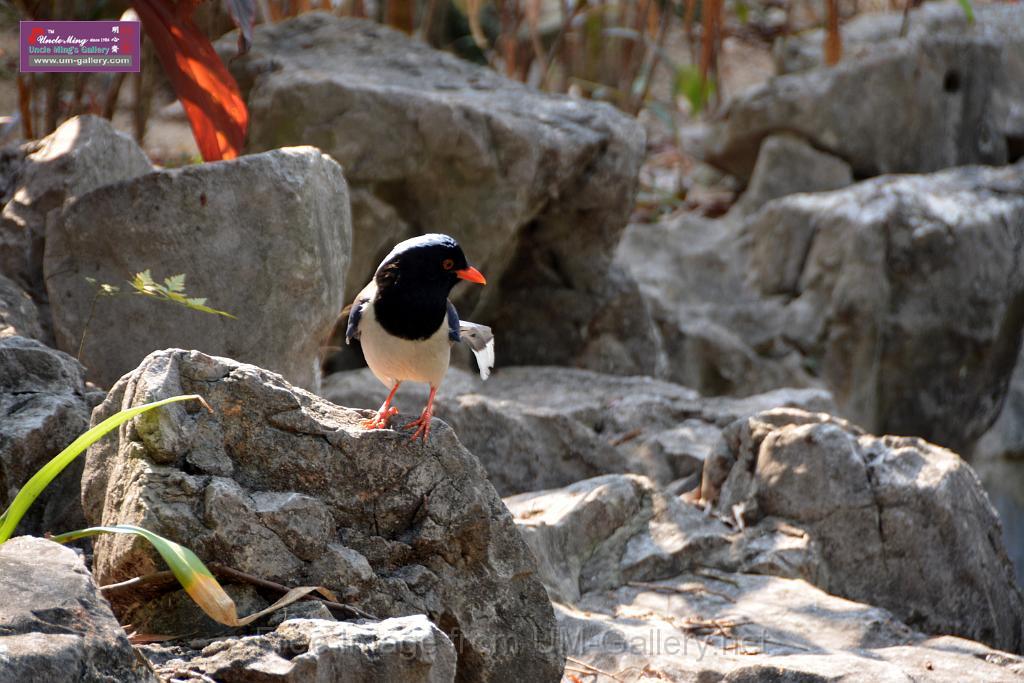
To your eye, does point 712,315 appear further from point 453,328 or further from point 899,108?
point 453,328

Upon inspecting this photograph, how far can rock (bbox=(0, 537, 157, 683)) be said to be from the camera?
2074 mm

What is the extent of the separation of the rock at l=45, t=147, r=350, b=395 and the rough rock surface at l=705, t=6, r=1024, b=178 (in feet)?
20.1

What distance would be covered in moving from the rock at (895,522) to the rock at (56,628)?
315cm

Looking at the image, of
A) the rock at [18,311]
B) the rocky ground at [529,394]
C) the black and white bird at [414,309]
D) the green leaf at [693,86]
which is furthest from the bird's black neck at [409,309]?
the green leaf at [693,86]

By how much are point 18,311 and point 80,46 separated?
985mm

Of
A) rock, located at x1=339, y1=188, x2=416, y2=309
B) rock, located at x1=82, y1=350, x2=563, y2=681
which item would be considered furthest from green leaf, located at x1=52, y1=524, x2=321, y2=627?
rock, located at x1=339, y1=188, x2=416, y2=309

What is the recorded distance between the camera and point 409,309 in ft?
10.8

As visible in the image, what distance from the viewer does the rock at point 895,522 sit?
463cm

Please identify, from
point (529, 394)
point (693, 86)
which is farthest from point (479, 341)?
point (693, 86)

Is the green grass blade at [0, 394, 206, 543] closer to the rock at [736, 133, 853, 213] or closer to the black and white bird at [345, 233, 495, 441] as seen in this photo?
the black and white bird at [345, 233, 495, 441]

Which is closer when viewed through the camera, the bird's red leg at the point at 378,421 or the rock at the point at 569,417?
the bird's red leg at the point at 378,421

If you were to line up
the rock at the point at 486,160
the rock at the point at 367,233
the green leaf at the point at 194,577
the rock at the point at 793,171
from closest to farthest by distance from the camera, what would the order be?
the green leaf at the point at 194,577 → the rock at the point at 486,160 → the rock at the point at 367,233 → the rock at the point at 793,171

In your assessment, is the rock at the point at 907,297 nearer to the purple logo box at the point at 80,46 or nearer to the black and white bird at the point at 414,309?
the black and white bird at the point at 414,309

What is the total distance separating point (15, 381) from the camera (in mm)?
3541
